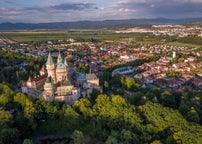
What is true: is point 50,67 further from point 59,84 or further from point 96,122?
point 96,122

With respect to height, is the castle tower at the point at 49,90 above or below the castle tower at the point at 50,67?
below

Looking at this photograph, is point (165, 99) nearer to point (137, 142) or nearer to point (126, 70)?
point (137, 142)

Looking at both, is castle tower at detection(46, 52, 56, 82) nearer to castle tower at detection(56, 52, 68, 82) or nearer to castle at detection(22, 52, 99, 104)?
castle at detection(22, 52, 99, 104)

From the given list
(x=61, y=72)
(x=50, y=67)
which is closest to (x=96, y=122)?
(x=61, y=72)

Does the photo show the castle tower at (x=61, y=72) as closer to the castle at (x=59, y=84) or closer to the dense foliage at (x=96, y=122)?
the castle at (x=59, y=84)

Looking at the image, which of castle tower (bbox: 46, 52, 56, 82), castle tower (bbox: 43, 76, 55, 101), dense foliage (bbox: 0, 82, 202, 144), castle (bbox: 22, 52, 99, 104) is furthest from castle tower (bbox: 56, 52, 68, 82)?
dense foliage (bbox: 0, 82, 202, 144)

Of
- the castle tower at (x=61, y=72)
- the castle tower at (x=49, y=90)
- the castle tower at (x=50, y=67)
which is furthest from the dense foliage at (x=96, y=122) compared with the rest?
the castle tower at (x=61, y=72)

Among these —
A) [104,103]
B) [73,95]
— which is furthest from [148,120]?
[73,95]

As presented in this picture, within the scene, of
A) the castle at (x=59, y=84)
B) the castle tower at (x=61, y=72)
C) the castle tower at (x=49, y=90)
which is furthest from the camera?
the castle tower at (x=61, y=72)
